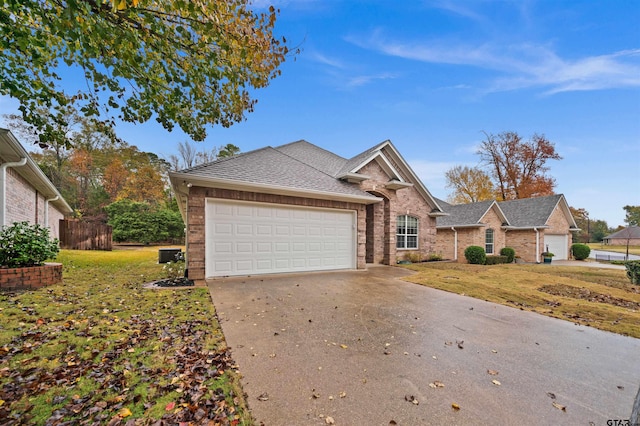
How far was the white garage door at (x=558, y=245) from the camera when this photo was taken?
20828mm

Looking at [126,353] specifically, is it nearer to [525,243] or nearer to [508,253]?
[508,253]

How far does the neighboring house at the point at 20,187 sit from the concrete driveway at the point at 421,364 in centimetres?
740

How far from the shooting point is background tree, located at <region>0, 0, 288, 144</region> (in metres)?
3.48

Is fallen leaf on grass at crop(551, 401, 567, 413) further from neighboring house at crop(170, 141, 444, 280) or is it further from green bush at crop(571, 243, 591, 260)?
green bush at crop(571, 243, 591, 260)

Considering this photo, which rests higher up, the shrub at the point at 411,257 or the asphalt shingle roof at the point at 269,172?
the asphalt shingle roof at the point at 269,172

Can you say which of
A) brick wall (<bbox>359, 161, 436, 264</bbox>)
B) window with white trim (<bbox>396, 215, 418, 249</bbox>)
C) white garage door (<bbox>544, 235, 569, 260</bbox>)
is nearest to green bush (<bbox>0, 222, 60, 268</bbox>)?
brick wall (<bbox>359, 161, 436, 264</bbox>)

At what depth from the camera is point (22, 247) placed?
617cm

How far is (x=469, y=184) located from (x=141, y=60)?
35.6 metres

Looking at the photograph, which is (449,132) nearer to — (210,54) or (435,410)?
(210,54)

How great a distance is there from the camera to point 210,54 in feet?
13.6

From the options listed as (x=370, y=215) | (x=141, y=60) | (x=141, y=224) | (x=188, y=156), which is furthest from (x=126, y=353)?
(x=188, y=156)

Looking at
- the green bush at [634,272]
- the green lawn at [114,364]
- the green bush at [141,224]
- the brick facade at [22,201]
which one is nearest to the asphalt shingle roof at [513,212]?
the green bush at [634,272]

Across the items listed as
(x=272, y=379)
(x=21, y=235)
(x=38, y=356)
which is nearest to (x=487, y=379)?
(x=272, y=379)

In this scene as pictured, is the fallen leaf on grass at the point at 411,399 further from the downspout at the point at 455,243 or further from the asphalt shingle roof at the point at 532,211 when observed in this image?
the asphalt shingle roof at the point at 532,211
